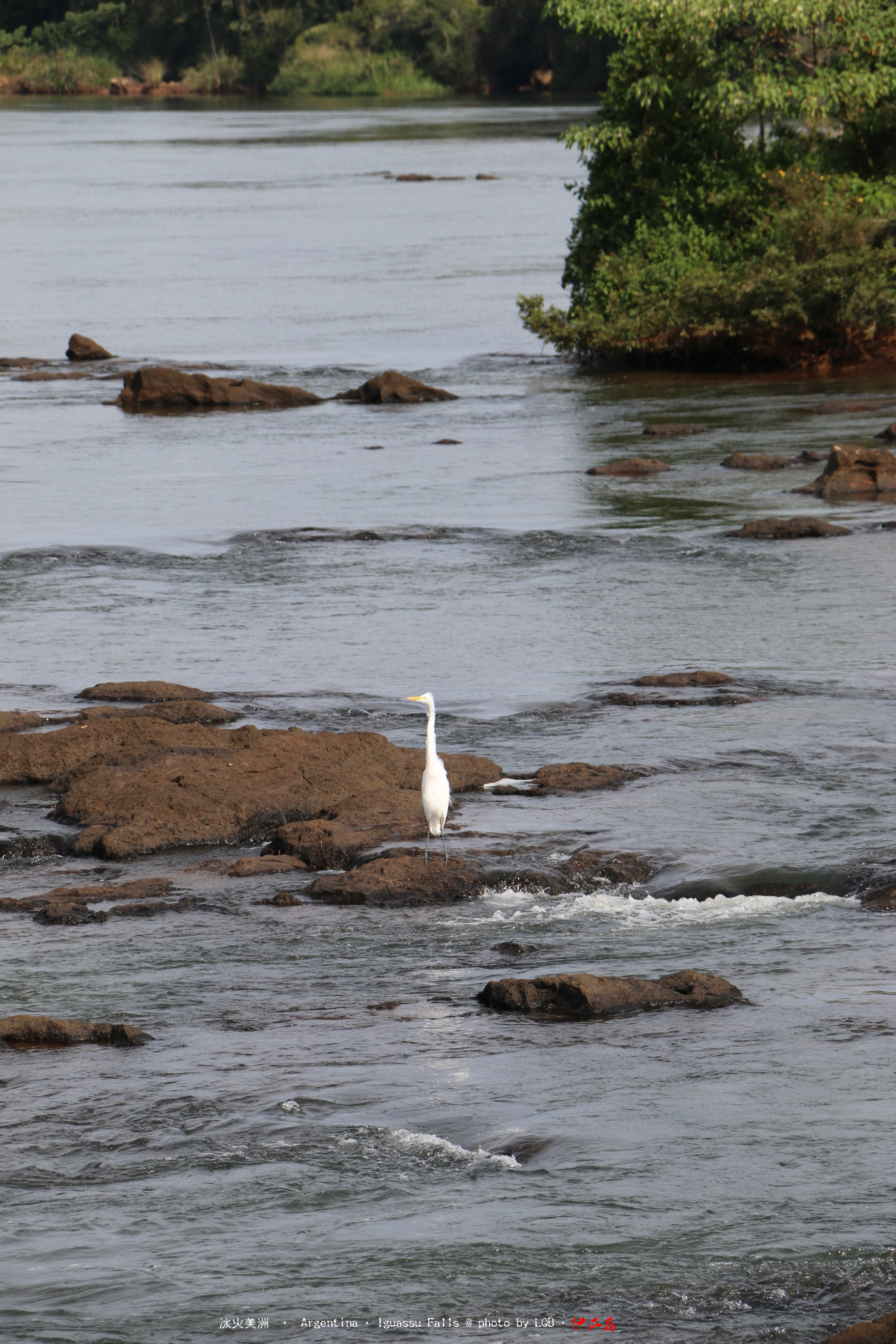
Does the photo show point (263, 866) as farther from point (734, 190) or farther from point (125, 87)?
point (125, 87)

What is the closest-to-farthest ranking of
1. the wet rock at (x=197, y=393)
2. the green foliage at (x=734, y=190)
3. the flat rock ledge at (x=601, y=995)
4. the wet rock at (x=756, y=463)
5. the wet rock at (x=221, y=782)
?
the flat rock ledge at (x=601, y=995)
the wet rock at (x=221, y=782)
the wet rock at (x=756, y=463)
the wet rock at (x=197, y=393)
the green foliage at (x=734, y=190)

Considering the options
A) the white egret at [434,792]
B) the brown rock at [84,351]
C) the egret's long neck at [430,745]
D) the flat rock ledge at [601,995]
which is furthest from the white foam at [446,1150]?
the brown rock at [84,351]

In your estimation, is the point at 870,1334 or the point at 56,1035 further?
the point at 56,1035

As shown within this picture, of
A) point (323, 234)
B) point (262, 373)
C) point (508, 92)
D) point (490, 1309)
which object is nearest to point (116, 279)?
point (323, 234)

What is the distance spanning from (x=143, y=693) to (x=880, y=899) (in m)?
5.18

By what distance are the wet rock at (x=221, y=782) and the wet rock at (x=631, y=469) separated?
9.63 m

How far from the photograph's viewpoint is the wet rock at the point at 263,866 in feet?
29.5

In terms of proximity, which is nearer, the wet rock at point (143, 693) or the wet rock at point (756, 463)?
the wet rock at point (143, 693)

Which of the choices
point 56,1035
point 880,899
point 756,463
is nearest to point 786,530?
point 756,463

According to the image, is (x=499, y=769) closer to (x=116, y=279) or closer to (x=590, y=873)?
(x=590, y=873)

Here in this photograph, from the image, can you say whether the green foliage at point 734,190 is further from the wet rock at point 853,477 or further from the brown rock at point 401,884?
the brown rock at point 401,884

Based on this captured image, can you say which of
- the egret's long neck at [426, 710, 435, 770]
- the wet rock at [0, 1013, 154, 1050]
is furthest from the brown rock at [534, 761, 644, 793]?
the wet rock at [0, 1013, 154, 1050]

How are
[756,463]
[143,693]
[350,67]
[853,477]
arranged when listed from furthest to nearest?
1. [350,67]
2. [756,463]
3. [853,477]
4. [143,693]

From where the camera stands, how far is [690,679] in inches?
477
